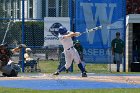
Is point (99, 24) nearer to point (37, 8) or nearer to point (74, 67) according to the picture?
point (74, 67)

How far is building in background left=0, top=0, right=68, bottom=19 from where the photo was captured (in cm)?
2609

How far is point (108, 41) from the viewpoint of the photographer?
25312 mm

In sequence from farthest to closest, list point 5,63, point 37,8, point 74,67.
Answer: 1. point 37,8
2. point 74,67
3. point 5,63

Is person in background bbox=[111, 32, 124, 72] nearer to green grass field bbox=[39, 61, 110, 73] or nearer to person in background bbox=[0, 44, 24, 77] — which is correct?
green grass field bbox=[39, 61, 110, 73]

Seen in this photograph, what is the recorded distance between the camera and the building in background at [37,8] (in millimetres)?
26094

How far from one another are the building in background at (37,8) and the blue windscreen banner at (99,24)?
1.08m

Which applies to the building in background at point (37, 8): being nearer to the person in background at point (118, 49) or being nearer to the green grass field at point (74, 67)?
the green grass field at point (74, 67)

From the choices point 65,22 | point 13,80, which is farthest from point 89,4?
point 13,80

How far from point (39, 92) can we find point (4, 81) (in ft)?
13.1

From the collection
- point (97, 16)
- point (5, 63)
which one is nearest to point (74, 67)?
point (97, 16)

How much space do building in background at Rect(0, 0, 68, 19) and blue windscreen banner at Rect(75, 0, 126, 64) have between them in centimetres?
108

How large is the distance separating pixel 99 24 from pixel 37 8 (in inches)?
218

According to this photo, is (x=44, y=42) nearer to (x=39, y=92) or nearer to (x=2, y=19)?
(x=2, y=19)

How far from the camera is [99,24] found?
82.4ft
